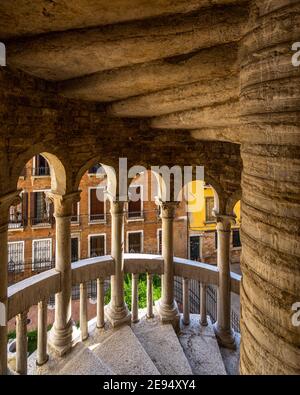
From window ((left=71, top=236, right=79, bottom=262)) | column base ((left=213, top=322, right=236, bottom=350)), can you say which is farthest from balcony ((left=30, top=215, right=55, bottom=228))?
column base ((left=213, top=322, right=236, bottom=350))

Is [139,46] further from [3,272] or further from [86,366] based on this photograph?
[86,366]

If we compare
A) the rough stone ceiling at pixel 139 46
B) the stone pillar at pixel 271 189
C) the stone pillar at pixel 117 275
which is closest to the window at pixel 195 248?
the stone pillar at pixel 117 275

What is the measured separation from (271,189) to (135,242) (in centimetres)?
1340

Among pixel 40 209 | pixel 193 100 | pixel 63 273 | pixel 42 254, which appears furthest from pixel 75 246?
pixel 193 100

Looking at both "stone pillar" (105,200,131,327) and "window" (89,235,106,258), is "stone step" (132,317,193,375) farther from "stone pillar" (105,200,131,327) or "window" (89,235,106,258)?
"window" (89,235,106,258)

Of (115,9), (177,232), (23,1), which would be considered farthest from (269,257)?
(177,232)

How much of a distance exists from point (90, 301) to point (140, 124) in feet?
33.4

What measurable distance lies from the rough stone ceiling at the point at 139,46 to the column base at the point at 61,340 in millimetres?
3330

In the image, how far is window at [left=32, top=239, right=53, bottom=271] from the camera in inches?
525

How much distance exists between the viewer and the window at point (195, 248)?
15359 mm

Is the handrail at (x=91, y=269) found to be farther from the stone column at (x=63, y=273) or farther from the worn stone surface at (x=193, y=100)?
the worn stone surface at (x=193, y=100)

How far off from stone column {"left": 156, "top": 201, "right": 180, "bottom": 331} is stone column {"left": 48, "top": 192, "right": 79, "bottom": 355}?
1668mm

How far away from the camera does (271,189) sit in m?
1.38
